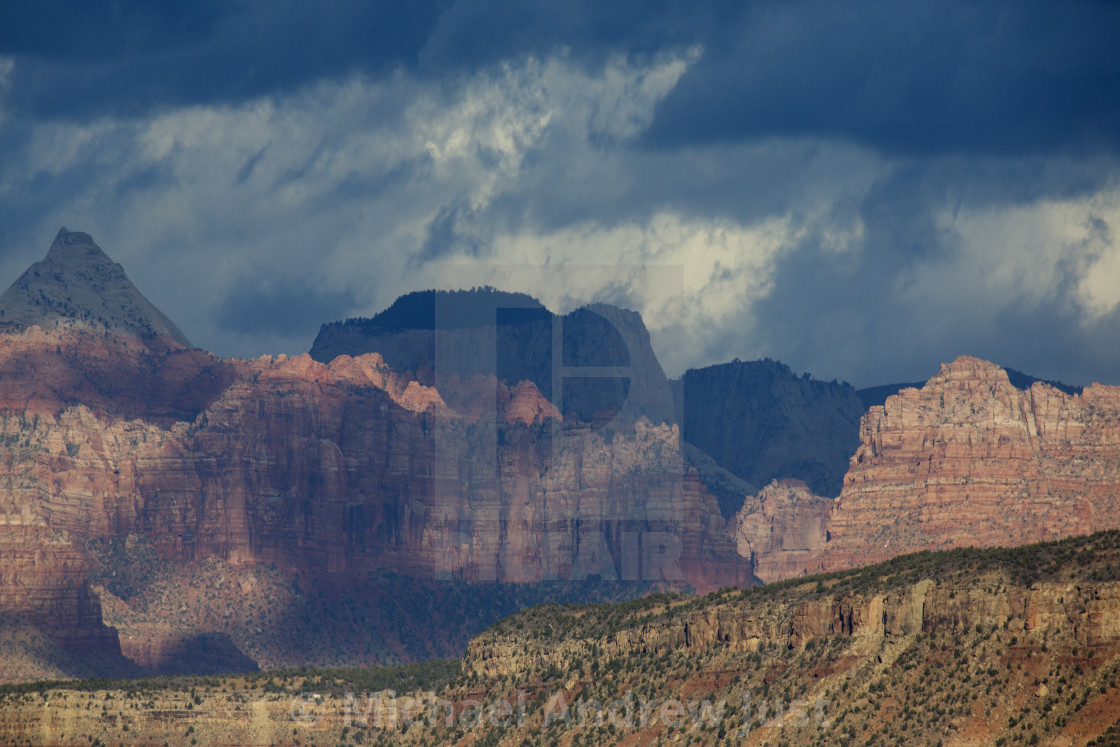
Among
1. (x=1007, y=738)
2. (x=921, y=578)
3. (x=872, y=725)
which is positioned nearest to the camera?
(x=1007, y=738)

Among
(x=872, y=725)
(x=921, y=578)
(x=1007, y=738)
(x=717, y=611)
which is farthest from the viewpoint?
(x=717, y=611)

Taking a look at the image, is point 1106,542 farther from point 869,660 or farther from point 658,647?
point 658,647

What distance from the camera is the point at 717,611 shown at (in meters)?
188

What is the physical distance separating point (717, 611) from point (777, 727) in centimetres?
2264

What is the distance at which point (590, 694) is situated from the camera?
635 feet

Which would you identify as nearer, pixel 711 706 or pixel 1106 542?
pixel 1106 542

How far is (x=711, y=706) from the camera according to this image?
6964 inches

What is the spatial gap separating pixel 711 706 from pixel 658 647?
16.3 metres

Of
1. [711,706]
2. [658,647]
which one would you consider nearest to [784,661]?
[711,706]

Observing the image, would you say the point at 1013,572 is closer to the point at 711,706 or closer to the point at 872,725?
the point at 872,725

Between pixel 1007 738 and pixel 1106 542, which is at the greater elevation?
pixel 1106 542

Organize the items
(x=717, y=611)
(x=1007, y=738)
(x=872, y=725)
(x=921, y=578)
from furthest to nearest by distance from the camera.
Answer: (x=717, y=611) → (x=921, y=578) → (x=872, y=725) → (x=1007, y=738)

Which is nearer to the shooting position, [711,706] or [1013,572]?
[1013,572]

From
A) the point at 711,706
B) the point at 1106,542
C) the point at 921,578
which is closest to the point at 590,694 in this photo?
the point at 711,706
